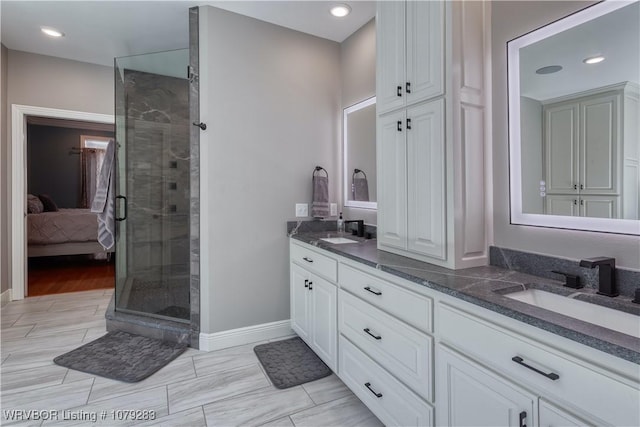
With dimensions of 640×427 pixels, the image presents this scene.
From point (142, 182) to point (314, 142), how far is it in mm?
1658

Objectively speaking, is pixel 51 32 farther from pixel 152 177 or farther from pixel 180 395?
pixel 180 395

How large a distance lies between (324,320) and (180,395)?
0.98 metres

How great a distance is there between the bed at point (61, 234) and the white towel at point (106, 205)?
2576 millimetres

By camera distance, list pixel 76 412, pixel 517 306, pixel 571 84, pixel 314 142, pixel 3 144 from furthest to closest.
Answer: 1. pixel 3 144
2. pixel 314 142
3. pixel 76 412
4. pixel 571 84
5. pixel 517 306

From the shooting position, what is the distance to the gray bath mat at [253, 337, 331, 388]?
7.15 ft

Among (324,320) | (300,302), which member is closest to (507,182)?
(324,320)

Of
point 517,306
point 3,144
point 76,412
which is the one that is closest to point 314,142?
point 517,306

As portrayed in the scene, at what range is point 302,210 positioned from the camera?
292cm

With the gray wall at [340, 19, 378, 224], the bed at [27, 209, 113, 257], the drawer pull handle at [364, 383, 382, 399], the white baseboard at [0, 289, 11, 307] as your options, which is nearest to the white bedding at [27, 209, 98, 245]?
the bed at [27, 209, 113, 257]

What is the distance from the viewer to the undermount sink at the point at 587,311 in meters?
1.06

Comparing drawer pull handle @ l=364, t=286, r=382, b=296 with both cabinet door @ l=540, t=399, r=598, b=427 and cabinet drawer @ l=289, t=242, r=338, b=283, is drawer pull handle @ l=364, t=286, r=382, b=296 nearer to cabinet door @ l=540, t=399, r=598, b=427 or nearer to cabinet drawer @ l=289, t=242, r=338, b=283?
cabinet drawer @ l=289, t=242, r=338, b=283

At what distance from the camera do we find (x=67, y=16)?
9.02ft

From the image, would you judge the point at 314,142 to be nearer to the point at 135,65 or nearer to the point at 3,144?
the point at 135,65

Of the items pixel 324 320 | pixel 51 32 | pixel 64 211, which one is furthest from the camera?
pixel 64 211
